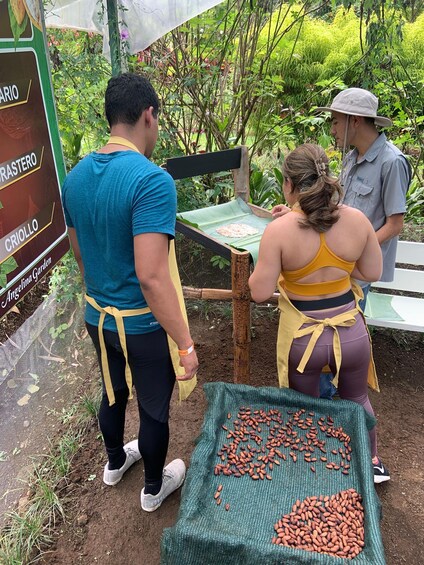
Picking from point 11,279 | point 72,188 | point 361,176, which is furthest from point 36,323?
point 361,176

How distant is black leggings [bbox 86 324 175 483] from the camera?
170 cm

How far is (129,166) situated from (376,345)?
2.53 meters

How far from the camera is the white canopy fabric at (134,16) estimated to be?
2.61m

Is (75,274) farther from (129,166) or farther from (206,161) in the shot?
(129,166)

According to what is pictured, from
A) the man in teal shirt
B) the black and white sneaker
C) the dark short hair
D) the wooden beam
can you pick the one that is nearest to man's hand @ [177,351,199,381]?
the man in teal shirt

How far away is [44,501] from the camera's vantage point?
7.10 feet

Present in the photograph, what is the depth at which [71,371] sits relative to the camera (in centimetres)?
296

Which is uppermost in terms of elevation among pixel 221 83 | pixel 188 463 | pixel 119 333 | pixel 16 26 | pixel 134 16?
pixel 134 16

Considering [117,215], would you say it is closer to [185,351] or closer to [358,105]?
[185,351]

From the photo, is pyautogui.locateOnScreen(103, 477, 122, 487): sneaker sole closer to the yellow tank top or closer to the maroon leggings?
the maroon leggings

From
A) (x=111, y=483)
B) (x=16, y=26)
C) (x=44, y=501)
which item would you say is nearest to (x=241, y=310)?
(x=111, y=483)

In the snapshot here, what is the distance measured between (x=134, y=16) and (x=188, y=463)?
2.63 m

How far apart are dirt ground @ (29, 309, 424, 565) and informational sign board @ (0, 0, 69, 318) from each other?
1159 mm

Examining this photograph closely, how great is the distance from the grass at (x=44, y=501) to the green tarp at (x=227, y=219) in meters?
1.27
